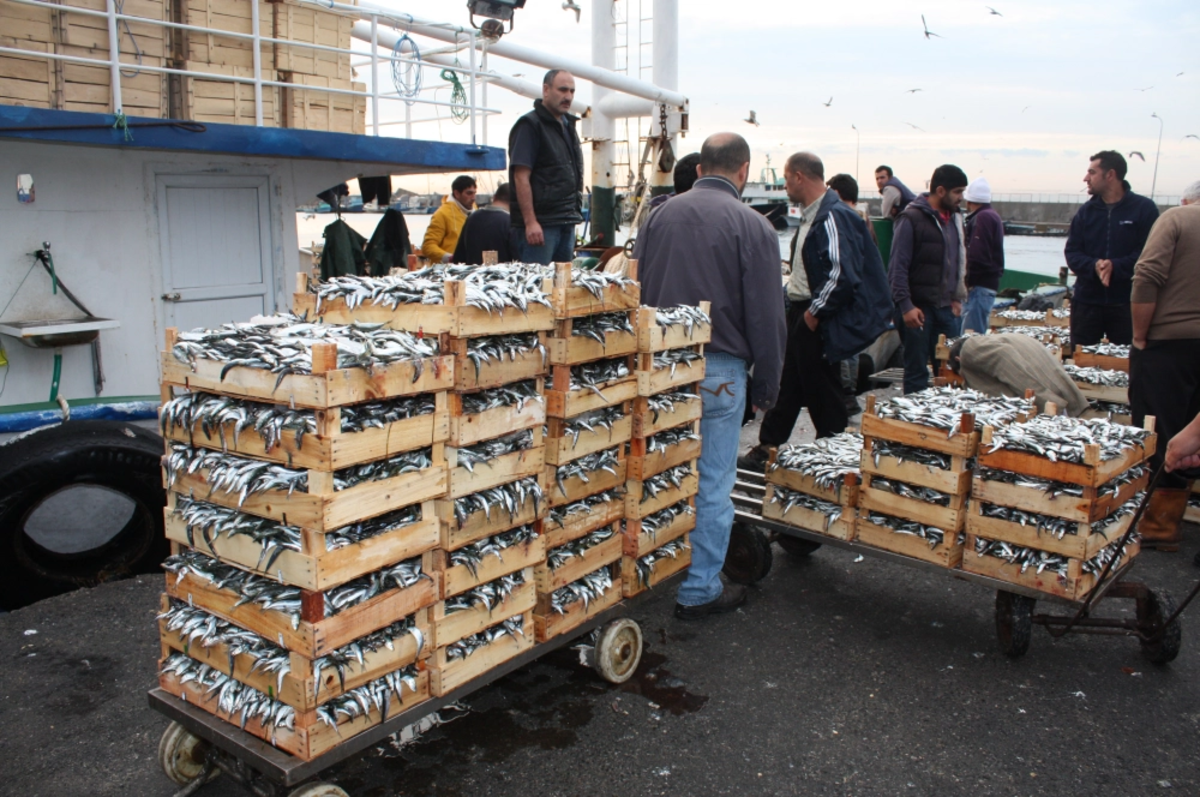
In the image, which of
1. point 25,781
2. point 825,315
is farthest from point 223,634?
point 825,315

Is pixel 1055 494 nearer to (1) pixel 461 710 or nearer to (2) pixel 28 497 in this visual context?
(1) pixel 461 710

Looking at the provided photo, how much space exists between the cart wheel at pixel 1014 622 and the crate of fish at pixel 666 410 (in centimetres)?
202

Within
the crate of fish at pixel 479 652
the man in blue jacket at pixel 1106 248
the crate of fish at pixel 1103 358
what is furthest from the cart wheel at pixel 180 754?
the man in blue jacket at pixel 1106 248

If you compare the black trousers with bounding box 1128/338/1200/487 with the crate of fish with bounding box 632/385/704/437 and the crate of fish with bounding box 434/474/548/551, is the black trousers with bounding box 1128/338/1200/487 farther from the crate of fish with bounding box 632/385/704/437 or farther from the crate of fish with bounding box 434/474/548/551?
the crate of fish with bounding box 434/474/548/551

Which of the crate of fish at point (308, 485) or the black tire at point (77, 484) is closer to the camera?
the crate of fish at point (308, 485)

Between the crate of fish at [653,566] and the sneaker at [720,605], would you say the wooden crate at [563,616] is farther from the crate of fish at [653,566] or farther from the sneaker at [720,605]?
the sneaker at [720,605]

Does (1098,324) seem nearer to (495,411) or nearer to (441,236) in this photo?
(441,236)

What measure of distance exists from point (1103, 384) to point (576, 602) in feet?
19.0

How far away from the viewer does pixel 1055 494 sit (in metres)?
4.83

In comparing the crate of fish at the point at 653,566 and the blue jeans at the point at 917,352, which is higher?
the blue jeans at the point at 917,352

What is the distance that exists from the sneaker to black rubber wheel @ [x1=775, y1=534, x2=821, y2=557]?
0.87 m

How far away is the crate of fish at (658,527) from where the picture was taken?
4.92 metres

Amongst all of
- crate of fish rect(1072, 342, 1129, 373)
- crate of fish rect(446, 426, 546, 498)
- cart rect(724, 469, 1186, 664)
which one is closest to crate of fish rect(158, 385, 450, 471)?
crate of fish rect(446, 426, 546, 498)

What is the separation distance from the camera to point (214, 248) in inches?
308
